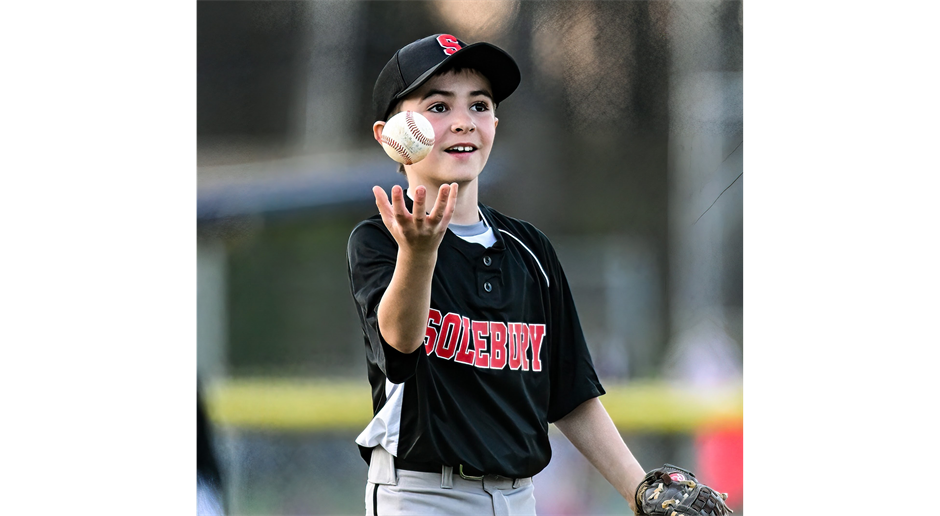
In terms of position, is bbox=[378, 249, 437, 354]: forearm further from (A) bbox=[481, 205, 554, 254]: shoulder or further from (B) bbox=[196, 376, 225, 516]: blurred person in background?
(B) bbox=[196, 376, 225, 516]: blurred person in background

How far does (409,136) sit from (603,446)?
1.22m

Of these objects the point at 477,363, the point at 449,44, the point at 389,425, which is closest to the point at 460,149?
the point at 449,44

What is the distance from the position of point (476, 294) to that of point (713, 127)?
1.56 meters

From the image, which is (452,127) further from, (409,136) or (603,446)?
(603,446)

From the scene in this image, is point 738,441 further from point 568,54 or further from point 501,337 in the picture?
point 568,54

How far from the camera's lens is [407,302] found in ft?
7.39

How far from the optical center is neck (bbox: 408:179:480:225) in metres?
2.79

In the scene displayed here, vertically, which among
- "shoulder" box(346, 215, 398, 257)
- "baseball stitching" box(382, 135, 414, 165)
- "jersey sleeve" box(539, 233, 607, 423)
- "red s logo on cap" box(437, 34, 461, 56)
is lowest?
"jersey sleeve" box(539, 233, 607, 423)

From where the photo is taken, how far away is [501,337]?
8.86ft

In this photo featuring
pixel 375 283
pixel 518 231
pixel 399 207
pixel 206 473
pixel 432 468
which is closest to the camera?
pixel 399 207

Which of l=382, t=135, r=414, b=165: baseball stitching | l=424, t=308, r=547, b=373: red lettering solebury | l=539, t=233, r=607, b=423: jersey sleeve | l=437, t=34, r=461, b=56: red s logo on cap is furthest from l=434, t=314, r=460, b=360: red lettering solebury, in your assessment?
l=437, t=34, r=461, b=56: red s logo on cap

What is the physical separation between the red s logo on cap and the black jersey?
0.52m

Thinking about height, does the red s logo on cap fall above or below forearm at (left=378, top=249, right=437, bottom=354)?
above

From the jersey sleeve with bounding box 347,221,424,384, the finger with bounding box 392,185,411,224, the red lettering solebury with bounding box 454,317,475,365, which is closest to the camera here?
the finger with bounding box 392,185,411,224
